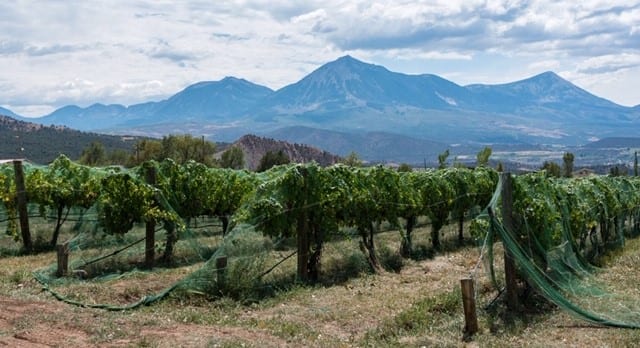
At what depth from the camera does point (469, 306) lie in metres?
8.73

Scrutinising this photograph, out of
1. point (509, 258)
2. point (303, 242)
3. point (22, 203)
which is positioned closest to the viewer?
point (509, 258)

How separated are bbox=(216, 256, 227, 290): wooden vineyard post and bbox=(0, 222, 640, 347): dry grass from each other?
492 millimetres

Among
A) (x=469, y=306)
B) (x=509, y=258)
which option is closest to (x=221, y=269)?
(x=469, y=306)

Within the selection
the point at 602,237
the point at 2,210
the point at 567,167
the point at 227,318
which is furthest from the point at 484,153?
the point at 227,318

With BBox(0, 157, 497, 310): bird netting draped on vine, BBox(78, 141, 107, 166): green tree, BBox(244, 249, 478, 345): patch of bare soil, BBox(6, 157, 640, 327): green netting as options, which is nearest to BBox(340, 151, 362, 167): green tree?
BBox(78, 141, 107, 166): green tree

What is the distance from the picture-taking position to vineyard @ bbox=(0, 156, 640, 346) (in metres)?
10.8

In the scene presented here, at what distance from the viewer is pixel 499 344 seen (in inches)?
327

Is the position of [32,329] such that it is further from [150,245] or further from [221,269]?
[150,245]

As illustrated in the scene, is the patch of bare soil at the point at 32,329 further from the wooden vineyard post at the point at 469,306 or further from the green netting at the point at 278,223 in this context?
the wooden vineyard post at the point at 469,306

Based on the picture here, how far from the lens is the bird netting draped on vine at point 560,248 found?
9.70 m

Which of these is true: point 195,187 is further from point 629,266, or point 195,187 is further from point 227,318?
point 629,266

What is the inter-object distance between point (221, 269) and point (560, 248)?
6345mm

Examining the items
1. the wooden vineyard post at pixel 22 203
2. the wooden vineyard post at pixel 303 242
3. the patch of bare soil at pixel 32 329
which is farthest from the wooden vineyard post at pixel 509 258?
the wooden vineyard post at pixel 22 203

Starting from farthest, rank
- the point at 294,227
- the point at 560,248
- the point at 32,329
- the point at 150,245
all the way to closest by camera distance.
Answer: the point at 150,245, the point at 294,227, the point at 560,248, the point at 32,329
